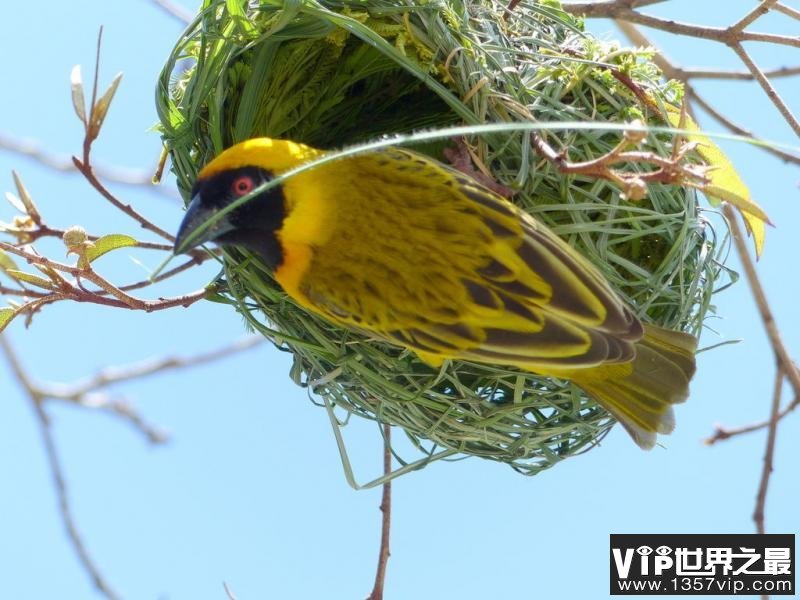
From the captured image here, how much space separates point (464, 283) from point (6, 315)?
93 cm

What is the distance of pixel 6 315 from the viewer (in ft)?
6.64

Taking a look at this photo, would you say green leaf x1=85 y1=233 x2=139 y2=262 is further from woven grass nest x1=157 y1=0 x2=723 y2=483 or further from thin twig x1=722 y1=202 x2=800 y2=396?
thin twig x1=722 y1=202 x2=800 y2=396

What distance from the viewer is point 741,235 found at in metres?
2.81

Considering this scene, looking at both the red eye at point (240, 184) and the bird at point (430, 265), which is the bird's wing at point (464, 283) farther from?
the red eye at point (240, 184)

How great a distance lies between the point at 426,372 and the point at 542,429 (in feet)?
1.00

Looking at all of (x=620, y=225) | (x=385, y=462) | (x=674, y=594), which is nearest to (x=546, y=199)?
(x=620, y=225)

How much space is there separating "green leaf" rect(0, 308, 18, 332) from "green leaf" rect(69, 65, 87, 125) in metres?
0.41

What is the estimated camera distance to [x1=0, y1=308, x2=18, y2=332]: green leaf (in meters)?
2.02

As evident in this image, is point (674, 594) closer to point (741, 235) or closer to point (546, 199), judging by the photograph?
point (741, 235)

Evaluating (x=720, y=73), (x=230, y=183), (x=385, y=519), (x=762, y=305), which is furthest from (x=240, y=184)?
(x=720, y=73)

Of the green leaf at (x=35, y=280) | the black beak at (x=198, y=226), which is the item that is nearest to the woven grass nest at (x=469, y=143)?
the black beak at (x=198, y=226)

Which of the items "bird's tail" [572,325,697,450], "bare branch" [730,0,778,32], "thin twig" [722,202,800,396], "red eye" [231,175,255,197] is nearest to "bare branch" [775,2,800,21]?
"bare branch" [730,0,778,32]

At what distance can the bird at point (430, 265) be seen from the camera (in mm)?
2059

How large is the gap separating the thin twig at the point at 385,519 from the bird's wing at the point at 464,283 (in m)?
0.40
